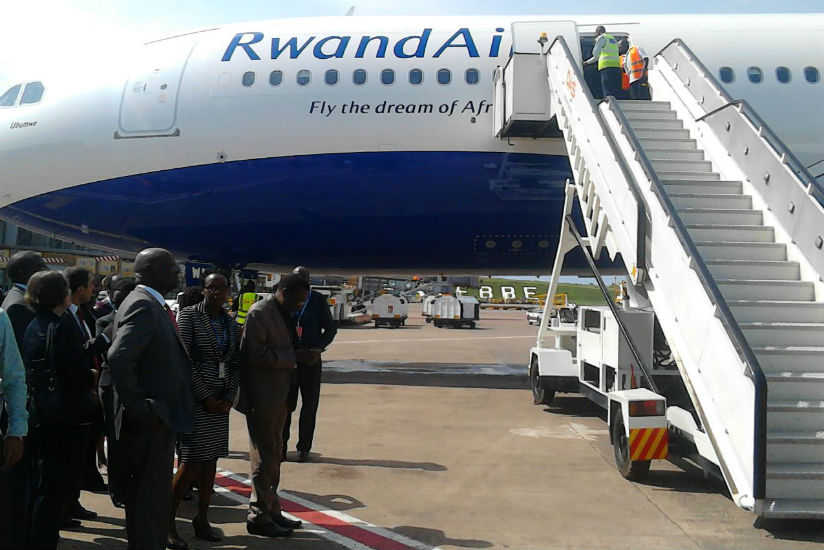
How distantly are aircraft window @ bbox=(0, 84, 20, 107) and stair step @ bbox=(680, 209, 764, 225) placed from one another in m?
10.3

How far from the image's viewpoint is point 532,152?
1040cm

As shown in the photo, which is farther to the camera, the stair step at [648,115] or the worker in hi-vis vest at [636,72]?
the worker in hi-vis vest at [636,72]

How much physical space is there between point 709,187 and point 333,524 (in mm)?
4879

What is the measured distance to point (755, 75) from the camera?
10.7 meters

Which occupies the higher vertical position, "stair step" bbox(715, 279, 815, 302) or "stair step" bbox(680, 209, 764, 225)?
"stair step" bbox(680, 209, 764, 225)

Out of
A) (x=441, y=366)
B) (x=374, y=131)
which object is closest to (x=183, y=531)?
(x=374, y=131)

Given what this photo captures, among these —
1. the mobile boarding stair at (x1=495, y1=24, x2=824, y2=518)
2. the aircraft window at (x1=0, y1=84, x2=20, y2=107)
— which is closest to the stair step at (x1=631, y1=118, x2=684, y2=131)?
the mobile boarding stair at (x1=495, y1=24, x2=824, y2=518)

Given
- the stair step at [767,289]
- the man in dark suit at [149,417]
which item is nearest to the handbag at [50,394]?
the man in dark suit at [149,417]

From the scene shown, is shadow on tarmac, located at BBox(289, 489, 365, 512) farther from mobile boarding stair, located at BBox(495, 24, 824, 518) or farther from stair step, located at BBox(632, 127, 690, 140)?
stair step, located at BBox(632, 127, 690, 140)

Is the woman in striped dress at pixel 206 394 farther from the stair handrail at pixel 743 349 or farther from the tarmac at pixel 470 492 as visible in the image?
the stair handrail at pixel 743 349

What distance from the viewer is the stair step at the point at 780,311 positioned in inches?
219

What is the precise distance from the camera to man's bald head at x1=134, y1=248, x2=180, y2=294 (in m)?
3.80

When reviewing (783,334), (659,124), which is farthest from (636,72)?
(783,334)

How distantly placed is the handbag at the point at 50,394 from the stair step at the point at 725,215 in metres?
5.22
